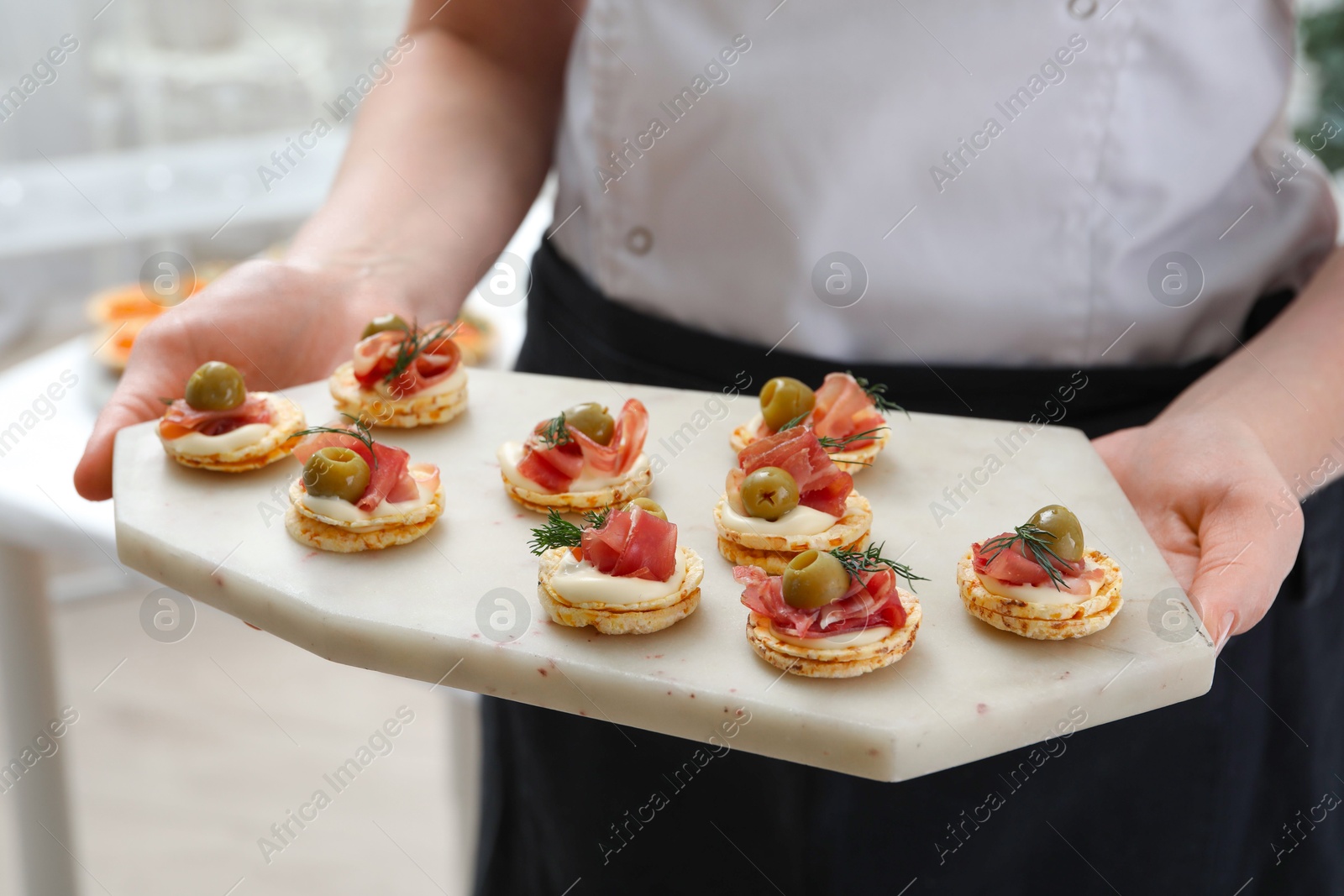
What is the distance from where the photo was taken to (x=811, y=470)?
1205 mm

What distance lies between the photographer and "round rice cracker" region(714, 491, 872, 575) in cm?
116

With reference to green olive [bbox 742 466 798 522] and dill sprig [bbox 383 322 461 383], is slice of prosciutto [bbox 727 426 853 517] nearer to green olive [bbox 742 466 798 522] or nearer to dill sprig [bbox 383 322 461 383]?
green olive [bbox 742 466 798 522]

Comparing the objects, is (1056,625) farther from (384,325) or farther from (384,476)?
(384,325)

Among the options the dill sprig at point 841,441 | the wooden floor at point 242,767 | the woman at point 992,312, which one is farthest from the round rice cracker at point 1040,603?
the wooden floor at point 242,767

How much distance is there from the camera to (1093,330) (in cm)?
130

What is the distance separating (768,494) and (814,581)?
6.7 inches

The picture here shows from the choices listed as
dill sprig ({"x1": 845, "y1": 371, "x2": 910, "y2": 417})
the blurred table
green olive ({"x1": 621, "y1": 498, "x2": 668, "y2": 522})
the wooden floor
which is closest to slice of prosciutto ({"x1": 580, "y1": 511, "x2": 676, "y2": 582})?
green olive ({"x1": 621, "y1": 498, "x2": 668, "y2": 522})

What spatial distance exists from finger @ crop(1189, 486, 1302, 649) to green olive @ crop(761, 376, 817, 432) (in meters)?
0.40

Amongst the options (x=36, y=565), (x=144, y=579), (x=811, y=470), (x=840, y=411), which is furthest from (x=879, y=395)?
(x=144, y=579)

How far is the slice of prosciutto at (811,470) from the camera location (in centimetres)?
120

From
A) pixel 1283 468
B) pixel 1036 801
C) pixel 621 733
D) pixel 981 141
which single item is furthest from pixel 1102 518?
pixel 621 733

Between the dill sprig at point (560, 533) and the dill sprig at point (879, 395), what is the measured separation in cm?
33

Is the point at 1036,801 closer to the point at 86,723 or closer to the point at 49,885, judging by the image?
the point at 49,885

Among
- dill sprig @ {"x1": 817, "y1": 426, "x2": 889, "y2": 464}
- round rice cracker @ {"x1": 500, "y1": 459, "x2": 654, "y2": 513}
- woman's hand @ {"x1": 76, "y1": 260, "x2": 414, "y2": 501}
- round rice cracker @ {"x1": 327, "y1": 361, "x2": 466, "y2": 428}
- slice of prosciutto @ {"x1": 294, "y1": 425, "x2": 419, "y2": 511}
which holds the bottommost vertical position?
woman's hand @ {"x1": 76, "y1": 260, "x2": 414, "y2": 501}
